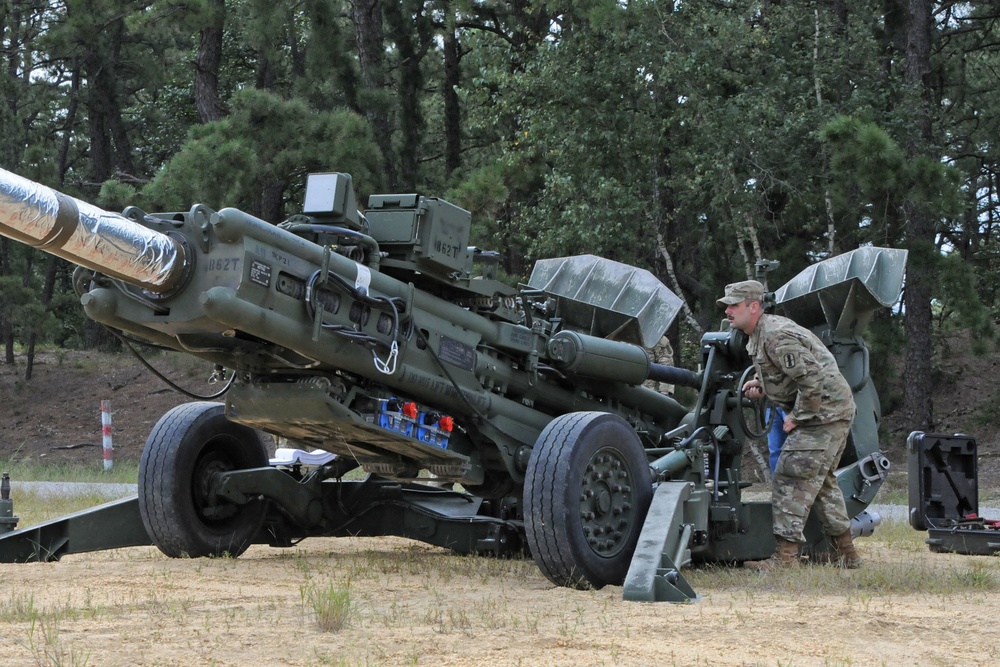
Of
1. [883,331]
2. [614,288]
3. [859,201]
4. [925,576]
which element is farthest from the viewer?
[883,331]

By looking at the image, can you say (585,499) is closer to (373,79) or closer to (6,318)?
(373,79)

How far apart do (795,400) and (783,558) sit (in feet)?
3.42

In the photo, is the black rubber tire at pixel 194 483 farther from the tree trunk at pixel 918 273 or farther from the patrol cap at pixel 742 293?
the tree trunk at pixel 918 273

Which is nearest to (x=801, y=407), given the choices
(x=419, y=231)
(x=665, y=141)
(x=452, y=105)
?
(x=419, y=231)

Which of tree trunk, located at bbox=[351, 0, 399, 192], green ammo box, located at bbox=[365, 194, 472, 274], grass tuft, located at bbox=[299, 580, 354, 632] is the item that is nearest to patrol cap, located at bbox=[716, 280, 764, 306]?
green ammo box, located at bbox=[365, 194, 472, 274]

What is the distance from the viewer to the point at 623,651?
5051mm

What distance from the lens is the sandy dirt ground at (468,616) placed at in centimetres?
497

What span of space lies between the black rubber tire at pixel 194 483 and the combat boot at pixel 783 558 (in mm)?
3356

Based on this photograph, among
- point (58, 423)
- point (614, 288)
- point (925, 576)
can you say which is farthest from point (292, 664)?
point (58, 423)

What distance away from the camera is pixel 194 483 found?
27.4 feet

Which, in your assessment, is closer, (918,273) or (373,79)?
(918,273)

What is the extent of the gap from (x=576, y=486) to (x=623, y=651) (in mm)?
2166

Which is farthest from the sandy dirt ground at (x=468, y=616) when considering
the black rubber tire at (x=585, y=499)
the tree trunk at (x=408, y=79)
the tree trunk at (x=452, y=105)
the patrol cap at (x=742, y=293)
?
the tree trunk at (x=452, y=105)

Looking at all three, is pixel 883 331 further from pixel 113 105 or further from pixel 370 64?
pixel 113 105
